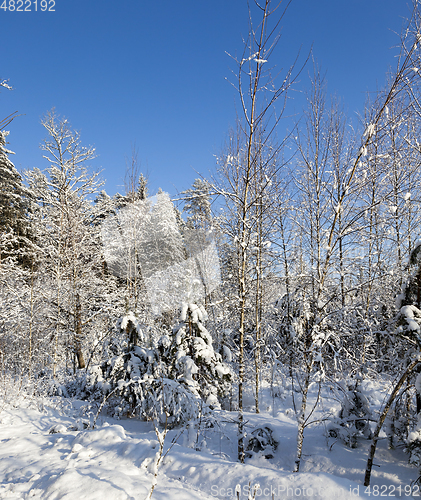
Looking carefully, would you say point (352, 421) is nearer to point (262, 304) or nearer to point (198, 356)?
point (198, 356)

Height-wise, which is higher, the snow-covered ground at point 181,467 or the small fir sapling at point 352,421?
the small fir sapling at point 352,421

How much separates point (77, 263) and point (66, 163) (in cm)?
415

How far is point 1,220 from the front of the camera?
14352 millimetres

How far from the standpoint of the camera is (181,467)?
12.3ft

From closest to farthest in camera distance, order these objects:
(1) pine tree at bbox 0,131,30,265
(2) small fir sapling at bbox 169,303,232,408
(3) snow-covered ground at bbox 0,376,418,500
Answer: (3) snow-covered ground at bbox 0,376,418,500, (2) small fir sapling at bbox 169,303,232,408, (1) pine tree at bbox 0,131,30,265

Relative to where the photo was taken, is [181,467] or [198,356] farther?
[198,356]

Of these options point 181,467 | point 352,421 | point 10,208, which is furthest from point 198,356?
point 10,208

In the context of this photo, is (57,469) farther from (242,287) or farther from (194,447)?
(242,287)

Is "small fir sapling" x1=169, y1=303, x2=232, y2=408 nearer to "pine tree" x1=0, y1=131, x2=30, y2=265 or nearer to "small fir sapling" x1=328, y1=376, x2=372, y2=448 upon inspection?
"small fir sapling" x1=328, y1=376, x2=372, y2=448

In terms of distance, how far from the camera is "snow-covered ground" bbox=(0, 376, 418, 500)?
298 cm

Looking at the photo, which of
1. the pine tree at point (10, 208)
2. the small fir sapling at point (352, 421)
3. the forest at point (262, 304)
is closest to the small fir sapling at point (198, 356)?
the forest at point (262, 304)

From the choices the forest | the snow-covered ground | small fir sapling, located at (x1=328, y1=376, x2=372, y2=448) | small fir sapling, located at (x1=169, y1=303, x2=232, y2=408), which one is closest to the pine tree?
the forest

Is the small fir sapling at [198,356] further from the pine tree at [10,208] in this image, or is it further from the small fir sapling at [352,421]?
the pine tree at [10,208]

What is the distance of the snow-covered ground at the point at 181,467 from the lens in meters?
2.98
